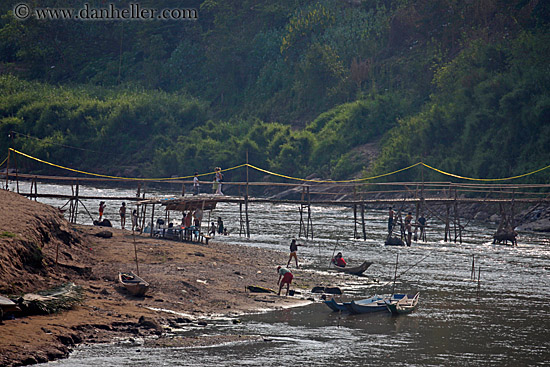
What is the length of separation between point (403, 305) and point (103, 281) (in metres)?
10.3

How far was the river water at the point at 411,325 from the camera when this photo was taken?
21234 mm

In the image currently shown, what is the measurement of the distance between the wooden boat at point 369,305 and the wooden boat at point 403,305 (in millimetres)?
257

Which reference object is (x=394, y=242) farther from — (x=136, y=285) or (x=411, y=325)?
(x=136, y=285)

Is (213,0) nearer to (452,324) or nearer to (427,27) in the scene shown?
(427,27)

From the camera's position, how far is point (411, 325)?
2584 cm

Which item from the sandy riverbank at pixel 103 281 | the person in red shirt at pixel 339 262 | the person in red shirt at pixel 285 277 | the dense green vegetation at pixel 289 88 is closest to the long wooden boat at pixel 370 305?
the sandy riverbank at pixel 103 281

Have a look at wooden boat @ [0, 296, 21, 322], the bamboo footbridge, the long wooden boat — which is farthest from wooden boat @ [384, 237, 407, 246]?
wooden boat @ [0, 296, 21, 322]

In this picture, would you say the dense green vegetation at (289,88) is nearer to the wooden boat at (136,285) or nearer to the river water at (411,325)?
the river water at (411,325)

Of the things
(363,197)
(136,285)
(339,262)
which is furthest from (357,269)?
(363,197)

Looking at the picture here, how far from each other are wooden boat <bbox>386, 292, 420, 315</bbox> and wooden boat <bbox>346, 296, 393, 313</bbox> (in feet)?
0.84

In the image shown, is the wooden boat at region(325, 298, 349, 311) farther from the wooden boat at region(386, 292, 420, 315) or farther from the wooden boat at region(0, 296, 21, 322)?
the wooden boat at region(0, 296, 21, 322)

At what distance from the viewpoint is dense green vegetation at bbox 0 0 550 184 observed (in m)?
63.9

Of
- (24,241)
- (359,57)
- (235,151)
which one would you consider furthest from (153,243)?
(359,57)

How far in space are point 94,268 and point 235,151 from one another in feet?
181
